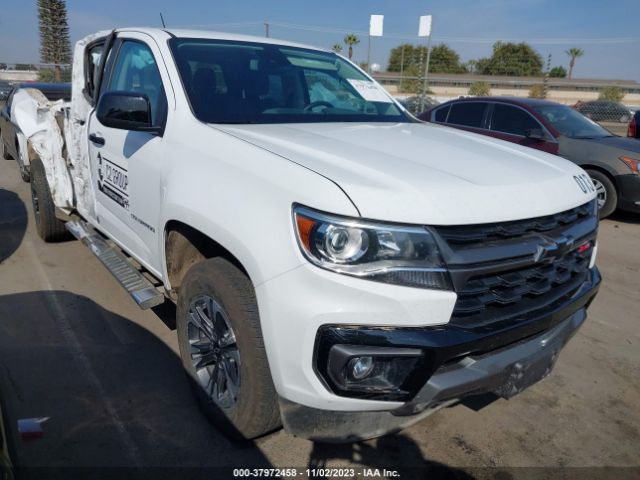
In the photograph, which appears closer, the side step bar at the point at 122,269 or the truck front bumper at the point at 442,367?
the truck front bumper at the point at 442,367

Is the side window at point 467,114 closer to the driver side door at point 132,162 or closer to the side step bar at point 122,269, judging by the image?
the driver side door at point 132,162

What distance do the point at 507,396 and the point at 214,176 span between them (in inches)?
61.7

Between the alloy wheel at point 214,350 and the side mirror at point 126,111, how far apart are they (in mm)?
1002

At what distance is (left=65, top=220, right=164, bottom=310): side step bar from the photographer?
2.83 m

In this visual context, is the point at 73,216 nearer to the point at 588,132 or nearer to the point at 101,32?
the point at 101,32

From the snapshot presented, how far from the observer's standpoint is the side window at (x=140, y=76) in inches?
112

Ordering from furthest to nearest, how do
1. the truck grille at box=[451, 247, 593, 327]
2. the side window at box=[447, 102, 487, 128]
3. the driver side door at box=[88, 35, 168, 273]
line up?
the side window at box=[447, 102, 487, 128]
the driver side door at box=[88, 35, 168, 273]
the truck grille at box=[451, 247, 593, 327]

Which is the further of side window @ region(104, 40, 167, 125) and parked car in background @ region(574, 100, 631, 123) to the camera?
parked car in background @ region(574, 100, 631, 123)

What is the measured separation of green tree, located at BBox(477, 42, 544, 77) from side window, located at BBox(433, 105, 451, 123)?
46077 millimetres

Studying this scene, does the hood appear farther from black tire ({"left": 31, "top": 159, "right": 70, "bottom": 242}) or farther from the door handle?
black tire ({"left": 31, "top": 159, "right": 70, "bottom": 242})

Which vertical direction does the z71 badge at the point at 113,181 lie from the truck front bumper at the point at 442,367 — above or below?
above

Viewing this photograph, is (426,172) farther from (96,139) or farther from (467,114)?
(467,114)

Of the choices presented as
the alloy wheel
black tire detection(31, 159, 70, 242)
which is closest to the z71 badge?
the alloy wheel

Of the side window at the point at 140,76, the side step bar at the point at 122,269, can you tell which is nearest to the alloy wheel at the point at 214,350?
the side step bar at the point at 122,269
